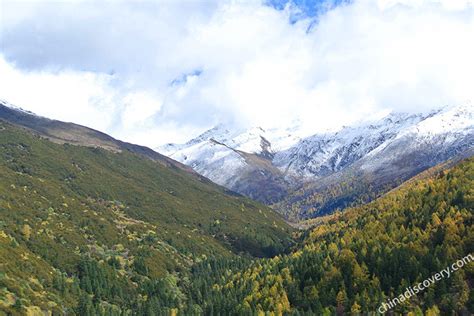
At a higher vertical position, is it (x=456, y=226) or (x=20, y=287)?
(x=456, y=226)

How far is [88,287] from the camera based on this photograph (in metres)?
187

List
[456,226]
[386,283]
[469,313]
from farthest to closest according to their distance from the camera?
[456,226] < [386,283] < [469,313]

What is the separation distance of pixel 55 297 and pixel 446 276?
12470cm

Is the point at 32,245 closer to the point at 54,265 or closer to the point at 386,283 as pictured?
the point at 54,265

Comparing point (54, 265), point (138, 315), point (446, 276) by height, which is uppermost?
point (446, 276)

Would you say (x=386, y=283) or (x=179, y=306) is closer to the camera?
(x=386, y=283)

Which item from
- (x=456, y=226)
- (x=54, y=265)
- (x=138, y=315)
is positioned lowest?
(x=138, y=315)

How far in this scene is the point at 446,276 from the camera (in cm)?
16425

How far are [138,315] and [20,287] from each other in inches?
1742

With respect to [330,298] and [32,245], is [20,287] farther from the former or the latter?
[330,298]

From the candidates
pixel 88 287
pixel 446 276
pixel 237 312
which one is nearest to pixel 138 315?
pixel 88 287

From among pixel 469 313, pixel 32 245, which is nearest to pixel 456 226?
pixel 469 313

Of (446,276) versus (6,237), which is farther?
(6,237)

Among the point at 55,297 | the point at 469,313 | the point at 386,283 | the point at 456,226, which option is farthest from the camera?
the point at 456,226
